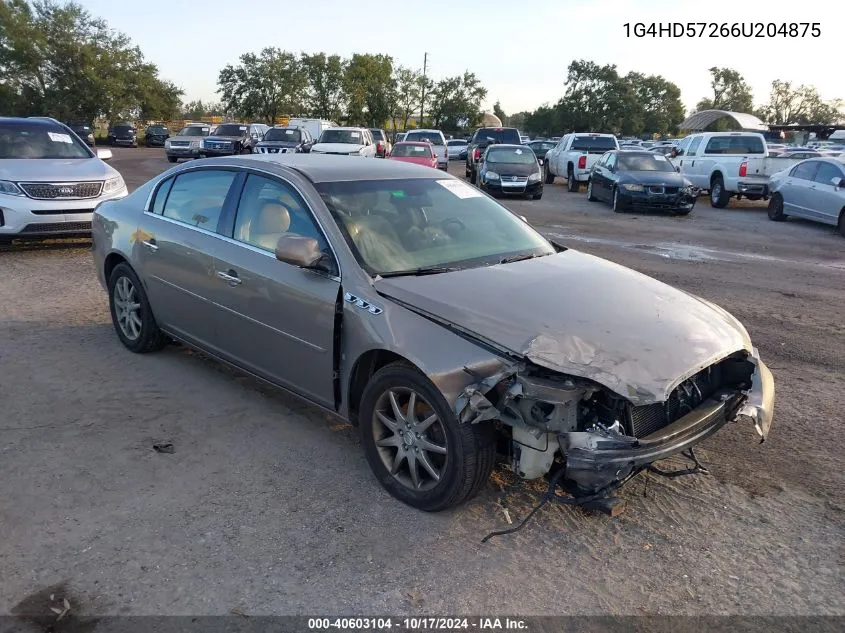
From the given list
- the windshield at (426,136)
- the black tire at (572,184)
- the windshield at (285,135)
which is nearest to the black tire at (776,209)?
the black tire at (572,184)

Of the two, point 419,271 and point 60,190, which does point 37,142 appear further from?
point 419,271

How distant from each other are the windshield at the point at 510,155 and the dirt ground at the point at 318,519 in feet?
47.4

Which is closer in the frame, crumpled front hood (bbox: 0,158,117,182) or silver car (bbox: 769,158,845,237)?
crumpled front hood (bbox: 0,158,117,182)

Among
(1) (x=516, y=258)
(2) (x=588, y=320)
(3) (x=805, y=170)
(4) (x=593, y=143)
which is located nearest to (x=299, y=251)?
(1) (x=516, y=258)

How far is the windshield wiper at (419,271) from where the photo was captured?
379cm

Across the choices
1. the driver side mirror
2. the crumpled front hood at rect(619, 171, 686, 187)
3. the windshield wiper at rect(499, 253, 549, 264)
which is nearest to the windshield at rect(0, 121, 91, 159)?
the driver side mirror

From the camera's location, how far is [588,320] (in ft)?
11.1

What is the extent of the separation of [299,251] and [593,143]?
68.5 ft

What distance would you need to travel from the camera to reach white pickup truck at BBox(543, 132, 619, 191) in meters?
21.9

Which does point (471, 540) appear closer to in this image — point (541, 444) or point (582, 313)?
point (541, 444)

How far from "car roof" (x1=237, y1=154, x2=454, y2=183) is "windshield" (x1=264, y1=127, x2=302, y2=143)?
73.8 feet

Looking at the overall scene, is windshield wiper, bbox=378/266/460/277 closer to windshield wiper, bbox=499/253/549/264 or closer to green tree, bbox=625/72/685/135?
windshield wiper, bbox=499/253/549/264

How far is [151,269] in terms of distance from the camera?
5246 millimetres

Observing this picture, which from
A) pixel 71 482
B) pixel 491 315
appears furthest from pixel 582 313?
pixel 71 482
